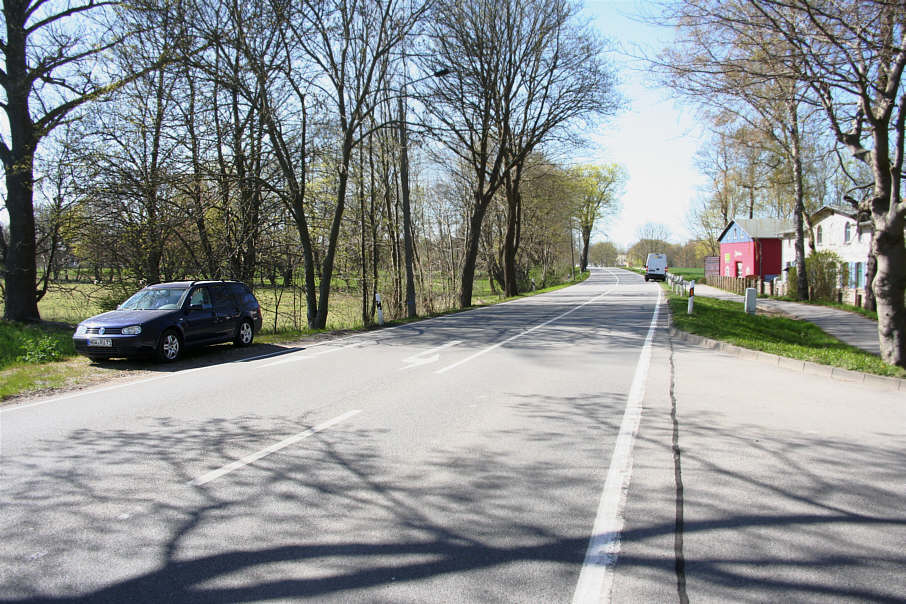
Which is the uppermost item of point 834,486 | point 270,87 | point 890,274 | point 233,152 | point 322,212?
point 270,87

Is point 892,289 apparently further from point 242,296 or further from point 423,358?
point 242,296

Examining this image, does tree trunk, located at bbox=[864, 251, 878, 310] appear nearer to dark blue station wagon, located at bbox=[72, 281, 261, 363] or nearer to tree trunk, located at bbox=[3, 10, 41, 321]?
dark blue station wagon, located at bbox=[72, 281, 261, 363]

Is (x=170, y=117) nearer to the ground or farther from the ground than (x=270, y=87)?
nearer to the ground

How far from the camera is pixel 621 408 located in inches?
270

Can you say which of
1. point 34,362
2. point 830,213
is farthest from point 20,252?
point 830,213

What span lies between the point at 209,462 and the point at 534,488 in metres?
2.79

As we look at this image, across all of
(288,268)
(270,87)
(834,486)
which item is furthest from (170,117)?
(834,486)

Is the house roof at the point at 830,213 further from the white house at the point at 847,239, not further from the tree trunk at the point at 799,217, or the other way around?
the tree trunk at the point at 799,217

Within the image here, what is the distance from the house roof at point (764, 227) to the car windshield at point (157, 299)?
1863 inches

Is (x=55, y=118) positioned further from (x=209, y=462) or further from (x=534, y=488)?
(x=534, y=488)

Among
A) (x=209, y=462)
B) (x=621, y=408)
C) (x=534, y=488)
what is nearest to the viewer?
(x=534, y=488)

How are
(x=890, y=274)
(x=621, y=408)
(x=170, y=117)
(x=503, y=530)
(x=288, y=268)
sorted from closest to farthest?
(x=503, y=530) → (x=621, y=408) → (x=890, y=274) → (x=170, y=117) → (x=288, y=268)

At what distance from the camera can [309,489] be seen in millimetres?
4293

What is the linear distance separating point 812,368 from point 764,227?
1791 inches
